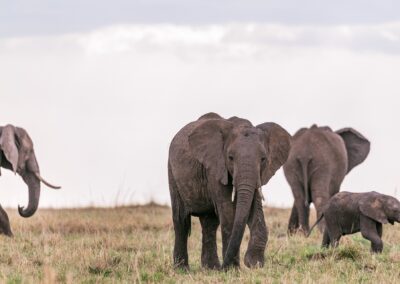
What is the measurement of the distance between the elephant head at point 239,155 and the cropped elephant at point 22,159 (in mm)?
6681

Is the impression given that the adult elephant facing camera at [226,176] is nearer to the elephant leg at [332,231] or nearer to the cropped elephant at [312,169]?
the elephant leg at [332,231]

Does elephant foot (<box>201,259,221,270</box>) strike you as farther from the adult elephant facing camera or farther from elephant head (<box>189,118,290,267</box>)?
elephant head (<box>189,118,290,267</box>)

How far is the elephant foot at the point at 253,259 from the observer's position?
11719mm

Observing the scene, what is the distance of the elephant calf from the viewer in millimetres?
14438

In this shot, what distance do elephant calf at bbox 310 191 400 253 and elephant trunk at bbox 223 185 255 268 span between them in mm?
3860

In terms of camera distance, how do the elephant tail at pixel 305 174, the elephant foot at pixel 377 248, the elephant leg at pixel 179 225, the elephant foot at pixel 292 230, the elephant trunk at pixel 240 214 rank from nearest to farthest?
1. the elephant trunk at pixel 240 214
2. the elephant leg at pixel 179 225
3. the elephant foot at pixel 377 248
4. the elephant foot at pixel 292 230
5. the elephant tail at pixel 305 174

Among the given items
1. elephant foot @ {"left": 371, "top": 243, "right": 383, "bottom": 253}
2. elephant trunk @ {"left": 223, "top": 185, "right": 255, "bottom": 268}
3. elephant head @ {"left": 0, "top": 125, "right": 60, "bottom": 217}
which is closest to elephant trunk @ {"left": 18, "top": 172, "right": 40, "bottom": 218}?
elephant head @ {"left": 0, "top": 125, "right": 60, "bottom": 217}

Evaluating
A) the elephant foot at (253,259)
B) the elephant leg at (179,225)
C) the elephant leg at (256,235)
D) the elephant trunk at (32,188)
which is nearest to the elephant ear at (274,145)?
the elephant leg at (256,235)

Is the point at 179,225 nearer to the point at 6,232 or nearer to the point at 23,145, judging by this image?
the point at 6,232

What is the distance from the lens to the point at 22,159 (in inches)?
710

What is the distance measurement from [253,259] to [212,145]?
58.6 inches

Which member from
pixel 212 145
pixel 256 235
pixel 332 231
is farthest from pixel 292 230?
pixel 212 145

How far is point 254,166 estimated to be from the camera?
35.6 feet

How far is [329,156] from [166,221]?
3.71 meters
